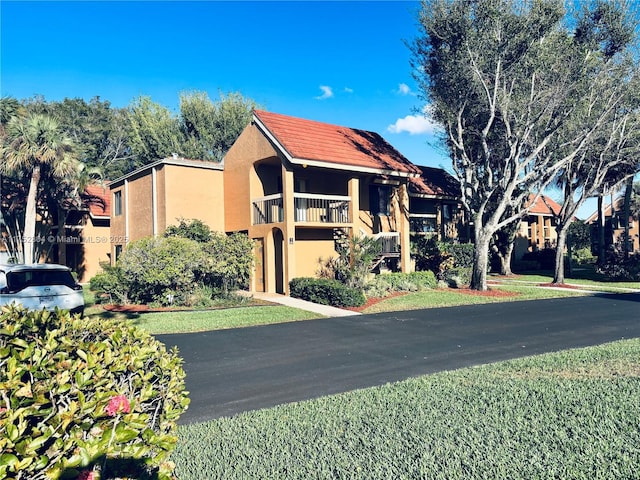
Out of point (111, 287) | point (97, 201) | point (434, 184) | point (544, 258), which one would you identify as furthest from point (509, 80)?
point (97, 201)

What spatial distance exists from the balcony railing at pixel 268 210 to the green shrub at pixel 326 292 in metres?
2.92

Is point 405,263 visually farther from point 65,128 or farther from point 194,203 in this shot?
point 65,128

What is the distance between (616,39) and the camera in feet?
62.6

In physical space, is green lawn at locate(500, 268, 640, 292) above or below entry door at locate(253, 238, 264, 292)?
below

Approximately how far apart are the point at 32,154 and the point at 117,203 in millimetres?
5200

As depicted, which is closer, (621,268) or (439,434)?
(439,434)

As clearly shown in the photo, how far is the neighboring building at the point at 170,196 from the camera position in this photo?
20531 mm

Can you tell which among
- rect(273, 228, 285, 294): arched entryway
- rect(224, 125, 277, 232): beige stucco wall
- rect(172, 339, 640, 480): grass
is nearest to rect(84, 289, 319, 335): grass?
rect(273, 228, 285, 294): arched entryway

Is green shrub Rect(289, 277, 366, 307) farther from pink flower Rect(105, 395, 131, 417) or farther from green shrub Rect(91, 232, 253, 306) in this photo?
pink flower Rect(105, 395, 131, 417)

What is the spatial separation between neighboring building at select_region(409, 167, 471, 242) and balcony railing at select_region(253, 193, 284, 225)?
764 cm

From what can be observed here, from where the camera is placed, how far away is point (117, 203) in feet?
84.6

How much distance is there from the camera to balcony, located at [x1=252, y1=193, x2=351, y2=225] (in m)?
19.3

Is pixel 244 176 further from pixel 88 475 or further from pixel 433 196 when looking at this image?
pixel 88 475

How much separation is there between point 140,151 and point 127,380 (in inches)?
1413
